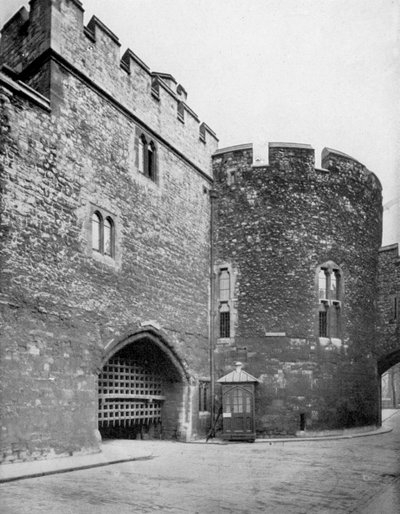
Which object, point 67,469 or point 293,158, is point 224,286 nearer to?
point 293,158

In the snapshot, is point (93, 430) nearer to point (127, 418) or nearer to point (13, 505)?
point (127, 418)

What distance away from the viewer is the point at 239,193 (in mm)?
17000

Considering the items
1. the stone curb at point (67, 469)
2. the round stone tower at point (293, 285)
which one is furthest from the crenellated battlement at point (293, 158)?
the stone curb at point (67, 469)

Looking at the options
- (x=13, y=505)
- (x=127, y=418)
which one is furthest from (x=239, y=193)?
(x=13, y=505)

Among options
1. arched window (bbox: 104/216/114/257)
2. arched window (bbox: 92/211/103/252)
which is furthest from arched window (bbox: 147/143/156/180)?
arched window (bbox: 92/211/103/252)

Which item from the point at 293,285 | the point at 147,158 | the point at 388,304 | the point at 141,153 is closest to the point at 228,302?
the point at 293,285

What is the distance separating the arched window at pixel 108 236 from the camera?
478 inches

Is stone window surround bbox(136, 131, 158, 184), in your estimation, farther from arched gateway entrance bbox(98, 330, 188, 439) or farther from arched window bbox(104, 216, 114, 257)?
arched gateway entrance bbox(98, 330, 188, 439)

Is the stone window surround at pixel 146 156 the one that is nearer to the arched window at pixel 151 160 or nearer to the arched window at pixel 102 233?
the arched window at pixel 151 160

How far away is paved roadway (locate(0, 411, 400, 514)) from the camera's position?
21.4 feet

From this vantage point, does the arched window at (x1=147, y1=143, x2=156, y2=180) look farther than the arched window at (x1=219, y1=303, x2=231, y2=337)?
No

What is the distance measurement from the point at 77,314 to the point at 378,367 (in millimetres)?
12548

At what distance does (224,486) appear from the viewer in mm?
7863

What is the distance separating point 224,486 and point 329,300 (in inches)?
389
